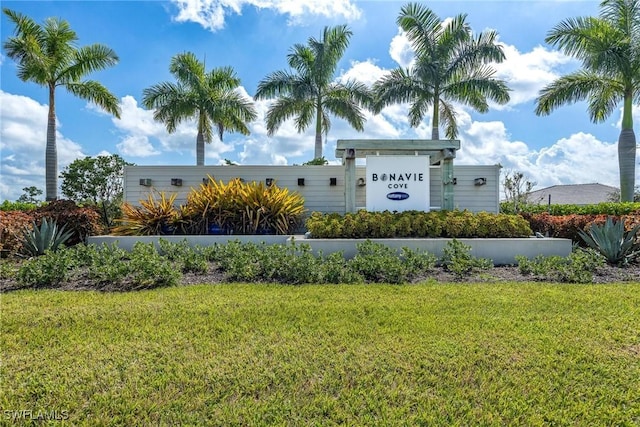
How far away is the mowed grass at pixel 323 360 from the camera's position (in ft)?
6.75

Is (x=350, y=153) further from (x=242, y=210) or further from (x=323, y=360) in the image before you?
(x=323, y=360)

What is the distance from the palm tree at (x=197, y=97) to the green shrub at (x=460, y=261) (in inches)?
480

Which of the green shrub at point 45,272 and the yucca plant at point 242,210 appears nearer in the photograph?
the green shrub at point 45,272

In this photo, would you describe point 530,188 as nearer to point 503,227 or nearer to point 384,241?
point 503,227

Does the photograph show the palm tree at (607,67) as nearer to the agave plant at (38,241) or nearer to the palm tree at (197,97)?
the palm tree at (197,97)

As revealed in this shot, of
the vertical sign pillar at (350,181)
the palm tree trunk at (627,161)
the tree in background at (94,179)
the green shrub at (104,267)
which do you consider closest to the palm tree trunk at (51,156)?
the tree in background at (94,179)

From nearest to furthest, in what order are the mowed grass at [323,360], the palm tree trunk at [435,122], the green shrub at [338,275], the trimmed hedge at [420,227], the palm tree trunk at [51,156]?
the mowed grass at [323,360] < the green shrub at [338,275] < the trimmed hedge at [420,227] < the palm tree trunk at [51,156] < the palm tree trunk at [435,122]

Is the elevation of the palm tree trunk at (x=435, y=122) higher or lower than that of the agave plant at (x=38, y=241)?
higher

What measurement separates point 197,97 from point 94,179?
209 inches

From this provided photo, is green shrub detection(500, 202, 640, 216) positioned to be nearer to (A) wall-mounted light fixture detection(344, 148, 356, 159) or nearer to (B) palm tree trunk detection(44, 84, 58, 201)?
(A) wall-mounted light fixture detection(344, 148, 356, 159)

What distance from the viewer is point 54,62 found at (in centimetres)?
1330

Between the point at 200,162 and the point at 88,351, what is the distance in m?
15.0

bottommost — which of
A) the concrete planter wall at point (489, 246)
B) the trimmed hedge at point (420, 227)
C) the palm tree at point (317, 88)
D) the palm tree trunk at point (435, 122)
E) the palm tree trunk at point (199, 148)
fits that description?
the concrete planter wall at point (489, 246)

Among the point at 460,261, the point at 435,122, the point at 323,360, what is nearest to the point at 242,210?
the point at 460,261
